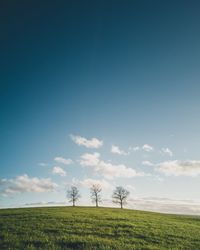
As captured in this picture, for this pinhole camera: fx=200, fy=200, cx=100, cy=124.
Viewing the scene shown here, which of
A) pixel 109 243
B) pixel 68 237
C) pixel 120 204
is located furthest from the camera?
pixel 120 204

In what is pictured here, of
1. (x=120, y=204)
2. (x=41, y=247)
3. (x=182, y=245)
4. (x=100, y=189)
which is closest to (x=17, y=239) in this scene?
(x=41, y=247)

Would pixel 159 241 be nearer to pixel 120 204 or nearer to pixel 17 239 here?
pixel 17 239

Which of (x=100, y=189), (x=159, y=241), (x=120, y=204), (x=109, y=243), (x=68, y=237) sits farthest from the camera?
(x=100, y=189)

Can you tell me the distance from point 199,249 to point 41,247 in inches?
451

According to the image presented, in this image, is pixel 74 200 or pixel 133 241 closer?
pixel 133 241

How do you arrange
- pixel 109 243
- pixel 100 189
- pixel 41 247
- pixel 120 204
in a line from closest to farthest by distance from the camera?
pixel 41 247 < pixel 109 243 < pixel 120 204 < pixel 100 189

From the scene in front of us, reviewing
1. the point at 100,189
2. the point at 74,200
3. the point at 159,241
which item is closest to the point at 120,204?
the point at 100,189

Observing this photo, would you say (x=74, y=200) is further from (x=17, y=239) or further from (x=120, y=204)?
(x=17, y=239)

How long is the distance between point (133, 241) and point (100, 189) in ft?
248

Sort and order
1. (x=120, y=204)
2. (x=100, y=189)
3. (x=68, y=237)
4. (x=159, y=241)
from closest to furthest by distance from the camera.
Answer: (x=68, y=237) < (x=159, y=241) < (x=120, y=204) < (x=100, y=189)

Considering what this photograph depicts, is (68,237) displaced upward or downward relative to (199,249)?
upward

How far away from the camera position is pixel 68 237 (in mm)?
15281

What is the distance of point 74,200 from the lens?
279ft

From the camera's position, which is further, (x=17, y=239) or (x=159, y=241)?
(x=159, y=241)
